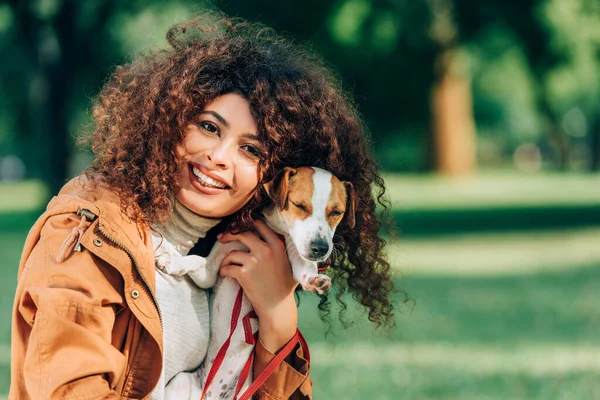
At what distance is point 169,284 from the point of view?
2760mm

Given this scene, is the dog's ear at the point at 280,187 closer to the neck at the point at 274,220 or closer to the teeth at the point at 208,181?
the neck at the point at 274,220

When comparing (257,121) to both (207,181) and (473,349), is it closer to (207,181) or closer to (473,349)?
(207,181)

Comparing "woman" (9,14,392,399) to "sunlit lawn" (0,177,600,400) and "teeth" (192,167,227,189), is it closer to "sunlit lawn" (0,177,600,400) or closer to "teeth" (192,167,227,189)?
"teeth" (192,167,227,189)

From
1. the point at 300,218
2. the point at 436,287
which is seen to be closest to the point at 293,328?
the point at 300,218

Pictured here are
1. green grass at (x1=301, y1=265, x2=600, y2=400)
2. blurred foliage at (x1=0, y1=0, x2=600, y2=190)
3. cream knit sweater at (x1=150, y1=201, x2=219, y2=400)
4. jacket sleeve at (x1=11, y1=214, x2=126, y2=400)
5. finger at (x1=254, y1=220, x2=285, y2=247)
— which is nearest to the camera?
jacket sleeve at (x1=11, y1=214, x2=126, y2=400)

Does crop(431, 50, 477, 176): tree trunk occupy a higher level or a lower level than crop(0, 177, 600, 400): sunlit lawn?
higher

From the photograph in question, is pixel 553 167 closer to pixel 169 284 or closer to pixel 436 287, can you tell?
pixel 436 287

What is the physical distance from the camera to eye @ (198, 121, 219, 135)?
2777 mm

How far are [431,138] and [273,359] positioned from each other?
30.0 metres

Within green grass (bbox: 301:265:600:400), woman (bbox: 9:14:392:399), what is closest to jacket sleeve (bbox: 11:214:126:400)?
woman (bbox: 9:14:392:399)

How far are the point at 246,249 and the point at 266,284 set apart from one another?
0.16 m

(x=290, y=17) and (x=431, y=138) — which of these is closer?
(x=290, y=17)

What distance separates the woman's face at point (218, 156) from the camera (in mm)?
2732

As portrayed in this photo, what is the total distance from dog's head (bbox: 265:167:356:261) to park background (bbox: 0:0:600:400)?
0.31m
